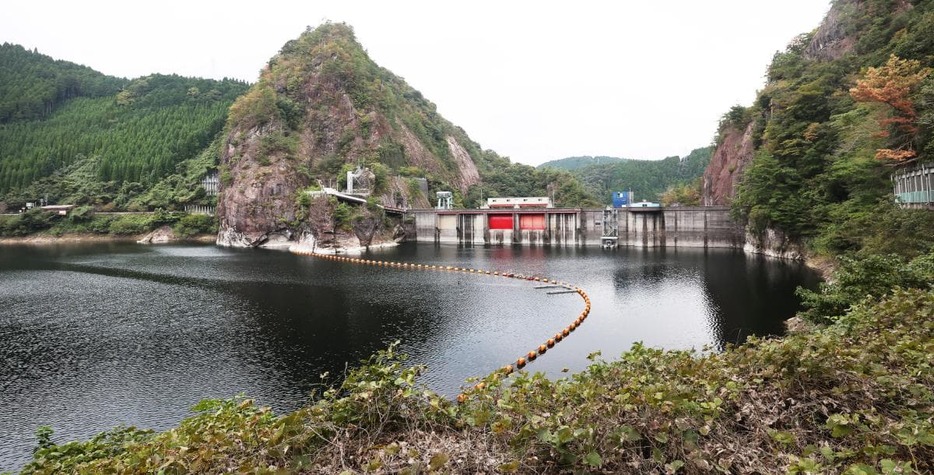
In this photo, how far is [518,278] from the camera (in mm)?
41438

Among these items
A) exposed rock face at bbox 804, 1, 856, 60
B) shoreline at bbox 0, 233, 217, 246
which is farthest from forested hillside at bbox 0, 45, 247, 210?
exposed rock face at bbox 804, 1, 856, 60

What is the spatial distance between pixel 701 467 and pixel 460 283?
34336mm

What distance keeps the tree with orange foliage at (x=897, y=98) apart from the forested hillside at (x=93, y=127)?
110765mm

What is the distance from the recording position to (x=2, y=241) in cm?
8900

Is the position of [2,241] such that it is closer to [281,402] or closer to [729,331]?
[281,402]

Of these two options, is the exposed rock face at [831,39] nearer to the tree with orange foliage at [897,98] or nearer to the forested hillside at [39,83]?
the tree with orange foliage at [897,98]

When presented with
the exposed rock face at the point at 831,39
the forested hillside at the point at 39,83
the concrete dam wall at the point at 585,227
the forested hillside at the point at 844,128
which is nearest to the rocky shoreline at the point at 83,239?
the concrete dam wall at the point at 585,227

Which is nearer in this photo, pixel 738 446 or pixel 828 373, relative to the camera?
pixel 738 446

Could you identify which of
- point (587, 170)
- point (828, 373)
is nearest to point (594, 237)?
point (828, 373)

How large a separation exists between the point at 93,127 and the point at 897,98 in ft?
502

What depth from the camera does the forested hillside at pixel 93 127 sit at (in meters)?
102

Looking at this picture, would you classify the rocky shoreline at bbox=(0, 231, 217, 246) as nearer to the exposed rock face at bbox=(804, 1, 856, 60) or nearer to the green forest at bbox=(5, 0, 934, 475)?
the green forest at bbox=(5, 0, 934, 475)

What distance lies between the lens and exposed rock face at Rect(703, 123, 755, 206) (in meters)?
61.1

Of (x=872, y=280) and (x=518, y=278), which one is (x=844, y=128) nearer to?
(x=518, y=278)
